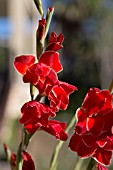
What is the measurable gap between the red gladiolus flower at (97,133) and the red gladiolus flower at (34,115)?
3 cm

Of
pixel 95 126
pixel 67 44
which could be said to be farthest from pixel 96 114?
pixel 67 44

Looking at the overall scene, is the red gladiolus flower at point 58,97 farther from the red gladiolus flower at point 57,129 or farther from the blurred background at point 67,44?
the blurred background at point 67,44

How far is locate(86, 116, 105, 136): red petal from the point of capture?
1.56 feet

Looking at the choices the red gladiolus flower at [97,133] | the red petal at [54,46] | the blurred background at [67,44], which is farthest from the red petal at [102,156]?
the blurred background at [67,44]

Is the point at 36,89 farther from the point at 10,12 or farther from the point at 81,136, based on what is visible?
the point at 10,12

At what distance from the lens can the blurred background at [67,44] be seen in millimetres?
4668

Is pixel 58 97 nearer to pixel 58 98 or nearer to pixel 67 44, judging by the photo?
pixel 58 98

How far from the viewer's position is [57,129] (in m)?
0.49

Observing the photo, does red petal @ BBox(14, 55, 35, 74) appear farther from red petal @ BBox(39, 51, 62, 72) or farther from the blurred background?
the blurred background

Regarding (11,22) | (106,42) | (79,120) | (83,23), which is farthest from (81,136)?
(83,23)

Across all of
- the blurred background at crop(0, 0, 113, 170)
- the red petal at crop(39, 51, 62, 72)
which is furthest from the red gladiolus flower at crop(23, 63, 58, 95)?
the blurred background at crop(0, 0, 113, 170)

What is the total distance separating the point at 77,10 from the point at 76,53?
48 cm

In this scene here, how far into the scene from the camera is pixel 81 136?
484mm

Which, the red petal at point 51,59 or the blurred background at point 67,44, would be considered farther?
the blurred background at point 67,44
